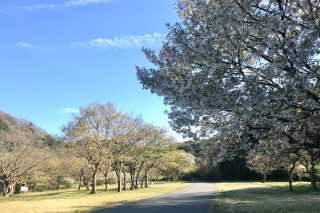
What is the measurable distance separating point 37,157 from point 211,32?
32457mm

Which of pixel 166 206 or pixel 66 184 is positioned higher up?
pixel 166 206

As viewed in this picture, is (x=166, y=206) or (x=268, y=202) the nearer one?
(x=166, y=206)

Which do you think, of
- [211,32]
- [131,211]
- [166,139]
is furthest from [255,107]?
[166,139]

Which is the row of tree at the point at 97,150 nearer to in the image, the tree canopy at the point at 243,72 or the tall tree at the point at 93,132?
the tall tree at the point at 93,132

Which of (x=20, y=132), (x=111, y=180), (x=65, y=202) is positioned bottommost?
(x=111, y=180)

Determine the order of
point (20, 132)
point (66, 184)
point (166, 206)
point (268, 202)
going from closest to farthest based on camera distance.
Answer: point (166, 206) < point (268, 202) < point (66, 184) < point (20, 132)

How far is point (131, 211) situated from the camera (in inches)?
425

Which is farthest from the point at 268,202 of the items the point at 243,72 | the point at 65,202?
the point at 65,202

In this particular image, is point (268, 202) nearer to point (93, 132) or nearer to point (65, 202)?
point (65, 202)

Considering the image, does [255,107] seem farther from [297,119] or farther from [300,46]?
[300,46]

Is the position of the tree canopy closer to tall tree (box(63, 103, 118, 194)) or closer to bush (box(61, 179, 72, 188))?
tall tree (box(63, 103, 118, 194))

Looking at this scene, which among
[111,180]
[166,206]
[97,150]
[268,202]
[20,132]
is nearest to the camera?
[166,206]

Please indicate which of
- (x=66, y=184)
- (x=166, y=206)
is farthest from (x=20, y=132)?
(x=166, y=206)

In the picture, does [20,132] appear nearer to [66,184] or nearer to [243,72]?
[66,184]
